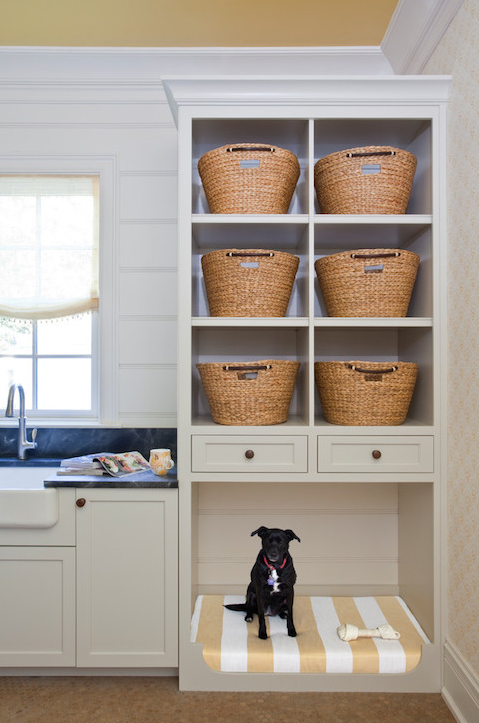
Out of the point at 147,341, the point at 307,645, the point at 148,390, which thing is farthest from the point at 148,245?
the point at 307,645

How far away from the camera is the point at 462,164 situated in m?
1.82

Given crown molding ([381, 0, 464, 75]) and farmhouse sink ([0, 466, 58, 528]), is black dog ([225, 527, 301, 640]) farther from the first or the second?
crown molding ([381, 0, 464, 75])

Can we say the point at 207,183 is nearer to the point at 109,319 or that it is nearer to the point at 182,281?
the point at 182,281

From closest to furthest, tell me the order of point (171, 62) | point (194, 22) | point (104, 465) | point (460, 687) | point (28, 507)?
point (460, 687), point (28, 507), point (104, 465), point (194, 22), point (171, 62)

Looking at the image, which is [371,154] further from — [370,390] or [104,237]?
[104,237]

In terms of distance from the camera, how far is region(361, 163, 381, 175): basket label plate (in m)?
1.92

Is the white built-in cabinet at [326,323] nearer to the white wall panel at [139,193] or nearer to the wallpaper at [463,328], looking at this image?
the wallpaper at [463,328]

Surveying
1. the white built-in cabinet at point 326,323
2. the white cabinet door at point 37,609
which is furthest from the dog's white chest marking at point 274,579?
the white cabinet door at point 37,609

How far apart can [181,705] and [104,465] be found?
2.90 ft

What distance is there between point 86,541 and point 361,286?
140cm

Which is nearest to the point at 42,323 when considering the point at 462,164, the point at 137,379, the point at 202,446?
the point at 137,379

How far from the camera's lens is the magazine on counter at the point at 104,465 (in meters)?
2.02

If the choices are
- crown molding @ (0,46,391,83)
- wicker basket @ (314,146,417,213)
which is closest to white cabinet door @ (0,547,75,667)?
wicker basket @ (314,146,417,213)

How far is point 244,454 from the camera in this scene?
1938mm
